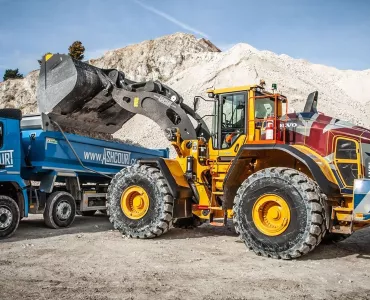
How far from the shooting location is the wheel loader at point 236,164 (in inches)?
260

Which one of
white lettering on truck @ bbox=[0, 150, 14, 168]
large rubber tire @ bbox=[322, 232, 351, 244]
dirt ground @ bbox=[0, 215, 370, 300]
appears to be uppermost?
white lettering on truck @ bbox=[0, 150, 14, 168]

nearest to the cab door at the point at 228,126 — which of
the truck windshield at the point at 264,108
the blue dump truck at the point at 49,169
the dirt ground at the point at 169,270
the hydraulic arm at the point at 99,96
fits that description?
the truck windshield at the point at 264,108

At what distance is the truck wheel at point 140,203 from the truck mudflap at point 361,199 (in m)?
3.37

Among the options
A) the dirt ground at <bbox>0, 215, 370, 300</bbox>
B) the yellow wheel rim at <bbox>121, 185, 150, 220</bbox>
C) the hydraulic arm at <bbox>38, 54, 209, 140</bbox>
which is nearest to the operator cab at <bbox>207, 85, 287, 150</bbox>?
the hydraulic arm at <bbox>38, 54, 209, 140</bbox>

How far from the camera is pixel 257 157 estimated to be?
7.75m

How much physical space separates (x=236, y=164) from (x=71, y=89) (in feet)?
14.5

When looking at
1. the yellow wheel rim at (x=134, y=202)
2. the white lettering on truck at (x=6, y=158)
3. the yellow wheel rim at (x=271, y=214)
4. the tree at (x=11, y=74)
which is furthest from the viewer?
the tree at (x=11, y=74)

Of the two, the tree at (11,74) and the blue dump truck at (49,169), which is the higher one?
the tree at (11,74)

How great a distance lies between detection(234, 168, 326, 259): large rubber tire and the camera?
642cm

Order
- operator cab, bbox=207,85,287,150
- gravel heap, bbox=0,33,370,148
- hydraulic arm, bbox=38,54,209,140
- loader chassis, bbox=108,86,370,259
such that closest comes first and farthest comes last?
1. loader chassis, bbox=108,86,370,259
2. operator cab, bbox=207,85,287,150
3. hydraulic arm, bbox=38,54,209,140
4. gravel heap, bbox=0,33,370,148

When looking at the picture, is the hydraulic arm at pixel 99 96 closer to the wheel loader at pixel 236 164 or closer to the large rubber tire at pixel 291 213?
the wheel loader at pixel 236 164

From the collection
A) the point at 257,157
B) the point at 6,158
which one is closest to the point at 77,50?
the point at 6,158

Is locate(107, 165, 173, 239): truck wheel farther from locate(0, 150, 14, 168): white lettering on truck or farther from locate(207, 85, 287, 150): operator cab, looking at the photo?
locate(0, 150, 14, 168): white lettering on truck

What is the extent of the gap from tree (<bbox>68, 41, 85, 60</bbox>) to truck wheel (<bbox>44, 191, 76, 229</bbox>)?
49.0 m
